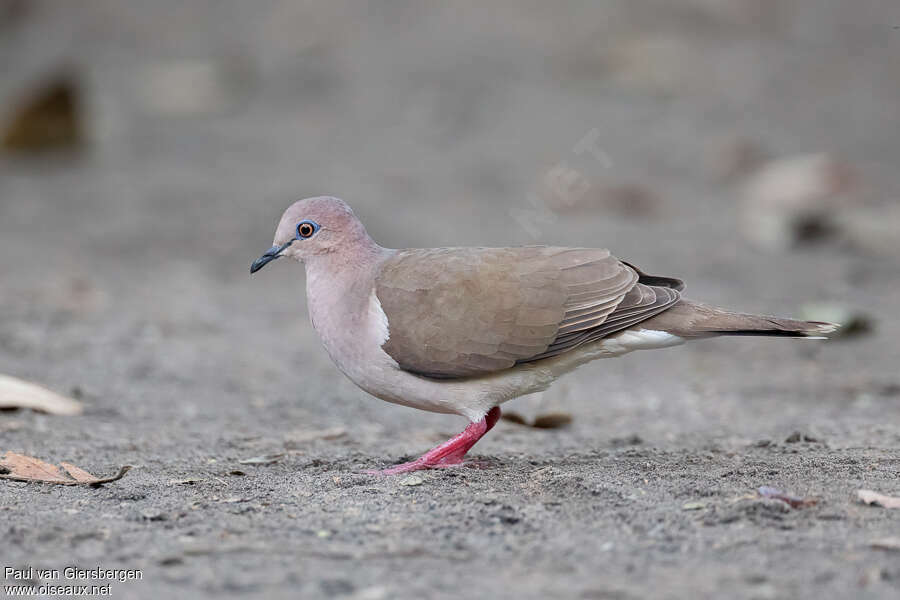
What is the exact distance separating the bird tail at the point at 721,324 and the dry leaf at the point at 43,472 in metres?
2.23

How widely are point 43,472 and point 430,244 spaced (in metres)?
6.09

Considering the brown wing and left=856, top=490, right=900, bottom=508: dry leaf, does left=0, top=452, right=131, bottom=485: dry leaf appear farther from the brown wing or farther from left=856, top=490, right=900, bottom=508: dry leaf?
left=856, top=490, right=900, bottom=508: dry leaf

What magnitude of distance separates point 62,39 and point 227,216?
741 centimetres

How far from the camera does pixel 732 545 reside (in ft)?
11.0

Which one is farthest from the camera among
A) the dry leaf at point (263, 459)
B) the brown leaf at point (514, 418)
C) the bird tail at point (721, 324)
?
the brown leaf at point (514, 418)

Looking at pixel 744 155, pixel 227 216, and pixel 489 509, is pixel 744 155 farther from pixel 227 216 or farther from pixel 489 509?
pixel 489 509

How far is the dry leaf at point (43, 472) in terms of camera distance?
427 centimetres

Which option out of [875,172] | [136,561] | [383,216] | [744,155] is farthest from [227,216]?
[136,561]

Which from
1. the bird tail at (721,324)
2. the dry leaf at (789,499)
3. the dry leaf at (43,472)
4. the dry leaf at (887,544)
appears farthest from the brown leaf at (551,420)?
the dry leaf at (887,544)

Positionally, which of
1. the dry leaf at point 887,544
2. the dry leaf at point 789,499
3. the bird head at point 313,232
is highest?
the bird head at point 313,232

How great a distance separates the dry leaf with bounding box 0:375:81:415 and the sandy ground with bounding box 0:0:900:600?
0.08m

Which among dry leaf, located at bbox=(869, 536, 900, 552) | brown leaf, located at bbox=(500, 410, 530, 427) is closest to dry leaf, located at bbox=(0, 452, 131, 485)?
brown leaf, located at bbox=(500, 410, 530, 427)

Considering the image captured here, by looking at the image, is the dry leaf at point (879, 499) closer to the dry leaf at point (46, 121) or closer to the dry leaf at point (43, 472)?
the dry leaf at point (43, 472)

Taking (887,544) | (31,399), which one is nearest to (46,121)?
(31,399)
